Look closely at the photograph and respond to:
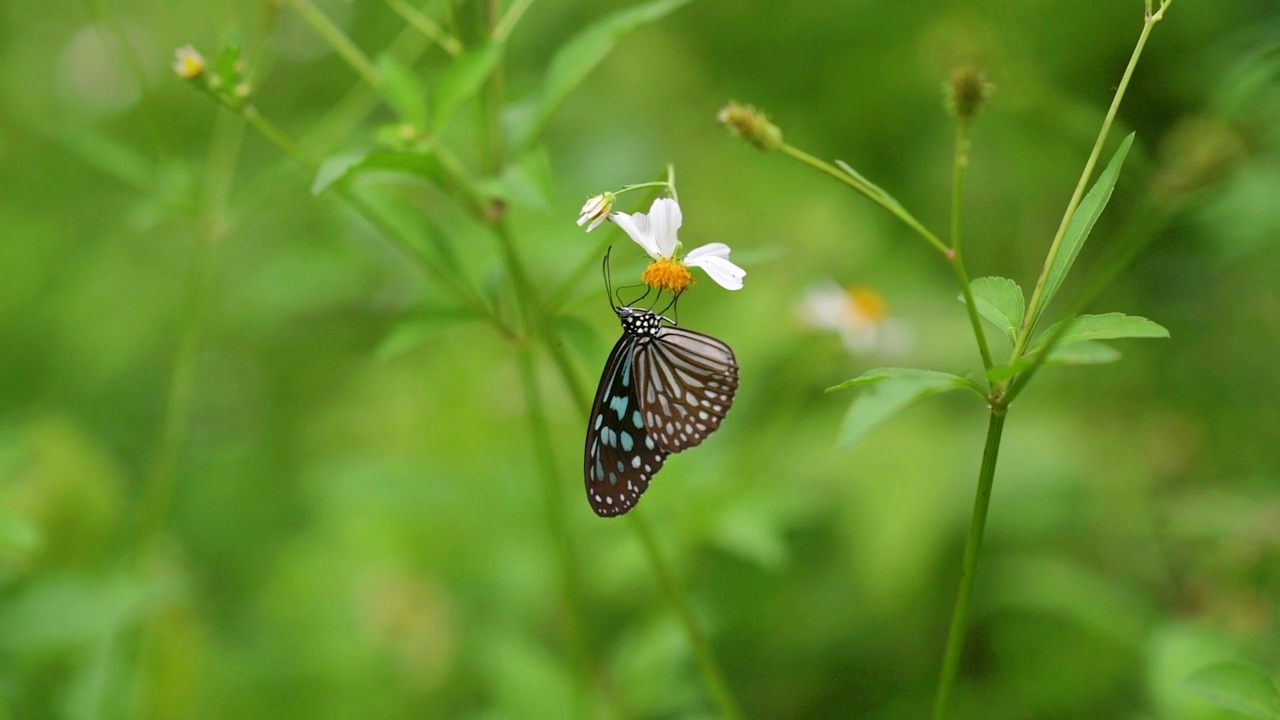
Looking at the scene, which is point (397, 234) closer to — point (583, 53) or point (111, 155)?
point (583, 53)

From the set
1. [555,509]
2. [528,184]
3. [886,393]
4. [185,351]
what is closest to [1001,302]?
[886,393]

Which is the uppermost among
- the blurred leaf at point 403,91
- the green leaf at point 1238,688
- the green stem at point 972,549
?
the blurred leaf at point 403,91

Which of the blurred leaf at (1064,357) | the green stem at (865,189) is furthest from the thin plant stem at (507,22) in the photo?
the blurred leaf at (1064,357)

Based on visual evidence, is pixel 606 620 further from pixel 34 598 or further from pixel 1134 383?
pixel 1134 383

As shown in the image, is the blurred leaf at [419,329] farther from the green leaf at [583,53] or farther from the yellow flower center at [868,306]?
the yellow flower center at [868,306]

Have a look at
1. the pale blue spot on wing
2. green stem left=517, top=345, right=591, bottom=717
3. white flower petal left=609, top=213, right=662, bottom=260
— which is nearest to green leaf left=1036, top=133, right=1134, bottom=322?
white flower petal left=609, top=213, right=662, bottom=260

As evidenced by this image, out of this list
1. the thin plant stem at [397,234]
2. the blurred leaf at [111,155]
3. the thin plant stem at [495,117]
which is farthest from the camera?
the blurred leaf at [111,155]
